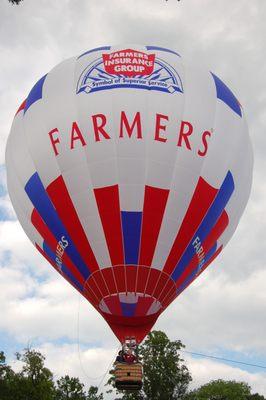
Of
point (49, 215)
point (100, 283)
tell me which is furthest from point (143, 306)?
point (49, 215)

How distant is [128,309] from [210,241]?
3.16 metres

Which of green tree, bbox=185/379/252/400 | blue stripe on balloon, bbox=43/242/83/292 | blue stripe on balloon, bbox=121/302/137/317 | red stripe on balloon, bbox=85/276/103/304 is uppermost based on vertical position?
green tree, bbox=185/379/252/400

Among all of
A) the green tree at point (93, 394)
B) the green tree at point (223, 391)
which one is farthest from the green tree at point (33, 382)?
the green tree at point (223, 391)

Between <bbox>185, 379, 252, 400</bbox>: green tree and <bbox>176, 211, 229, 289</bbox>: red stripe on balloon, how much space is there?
51783mm

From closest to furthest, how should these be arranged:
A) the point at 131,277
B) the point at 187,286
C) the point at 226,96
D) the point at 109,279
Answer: the point at 131,277 → the point at 109,279 → the point at 187,286 → the point at 226,96

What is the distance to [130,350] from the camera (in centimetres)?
1523

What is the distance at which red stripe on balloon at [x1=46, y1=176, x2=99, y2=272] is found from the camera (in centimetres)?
1550

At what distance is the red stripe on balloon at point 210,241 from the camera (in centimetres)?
1608

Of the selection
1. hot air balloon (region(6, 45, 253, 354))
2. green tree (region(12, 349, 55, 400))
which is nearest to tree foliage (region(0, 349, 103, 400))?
green tree (region(12, 349, 55, 400))

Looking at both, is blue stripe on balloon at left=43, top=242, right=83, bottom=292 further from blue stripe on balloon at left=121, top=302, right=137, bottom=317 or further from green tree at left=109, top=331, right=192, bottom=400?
green tree at left=109, top=331, right=192, bottom=400

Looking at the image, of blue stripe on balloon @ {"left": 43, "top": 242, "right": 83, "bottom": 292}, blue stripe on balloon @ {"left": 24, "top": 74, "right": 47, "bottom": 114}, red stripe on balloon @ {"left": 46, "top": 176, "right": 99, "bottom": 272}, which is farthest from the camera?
blue stripe on balloon @ {"left": 24, "top": 74, "right": 47, "bottom": 114}

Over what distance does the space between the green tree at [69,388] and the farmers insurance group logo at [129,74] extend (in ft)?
100

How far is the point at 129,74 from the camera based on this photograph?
1634 centimetres

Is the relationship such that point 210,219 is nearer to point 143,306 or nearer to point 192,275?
point 192,275
